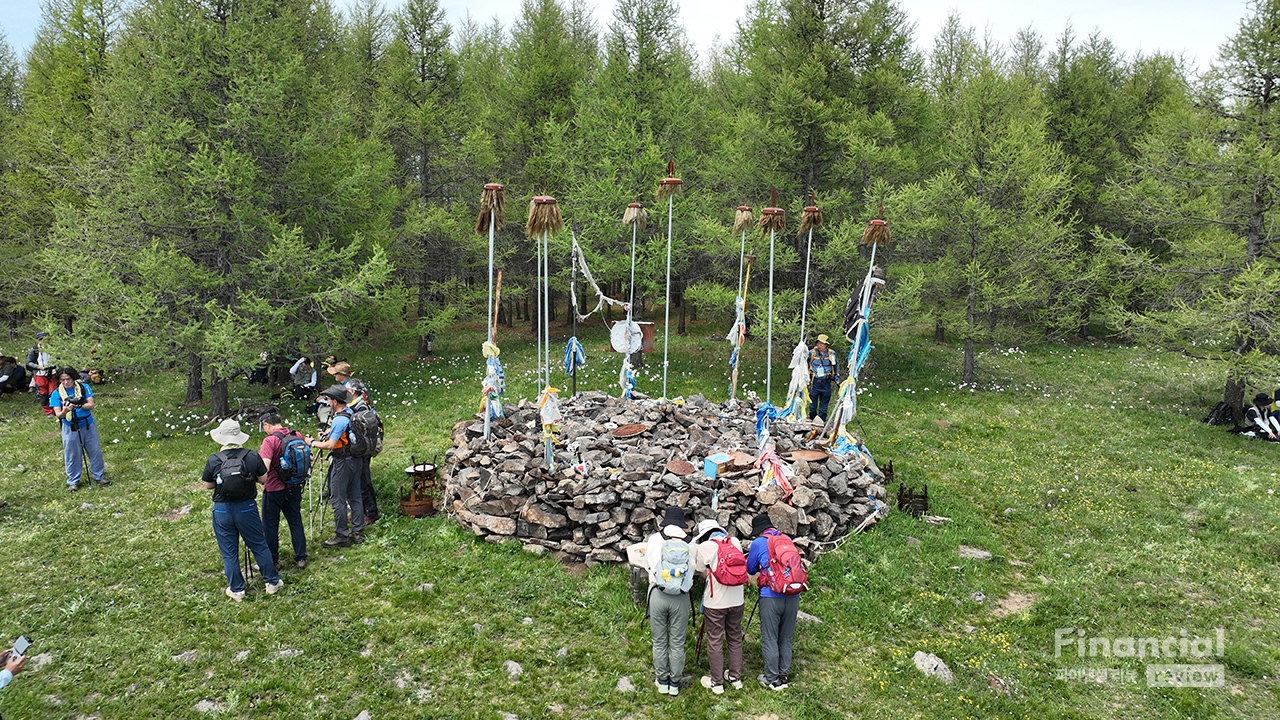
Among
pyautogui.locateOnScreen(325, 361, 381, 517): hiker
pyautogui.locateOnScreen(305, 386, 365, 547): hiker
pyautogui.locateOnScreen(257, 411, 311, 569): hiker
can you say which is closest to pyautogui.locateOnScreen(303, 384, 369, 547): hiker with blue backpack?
pyautogui.locateOnScreen(305, 386, 365, 547): hiker

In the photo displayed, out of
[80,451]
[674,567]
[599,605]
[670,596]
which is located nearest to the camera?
[674,567]

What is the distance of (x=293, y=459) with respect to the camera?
8.40m

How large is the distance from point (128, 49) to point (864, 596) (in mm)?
20889

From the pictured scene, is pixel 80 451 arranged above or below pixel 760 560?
below

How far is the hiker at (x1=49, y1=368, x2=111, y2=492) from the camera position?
37.3 ft

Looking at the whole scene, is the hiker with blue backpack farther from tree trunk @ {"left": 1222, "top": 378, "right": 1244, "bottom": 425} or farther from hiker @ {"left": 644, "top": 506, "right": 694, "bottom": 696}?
tree trunk @ {"left": 1222, "top": 378, "right": 1244, "bottom": 425}

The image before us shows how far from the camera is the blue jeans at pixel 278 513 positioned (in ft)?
28.0

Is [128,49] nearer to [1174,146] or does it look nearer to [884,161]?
[884,161]

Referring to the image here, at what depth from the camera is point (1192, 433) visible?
15773mm

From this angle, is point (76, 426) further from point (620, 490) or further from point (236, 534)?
point (620, 490)

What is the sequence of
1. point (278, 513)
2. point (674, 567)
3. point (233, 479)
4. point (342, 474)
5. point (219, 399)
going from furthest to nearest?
1. point (219, 399)
2. point (342, 474)
3. point (278, 513)
4. point (233, 479)
5. point (674, 567)

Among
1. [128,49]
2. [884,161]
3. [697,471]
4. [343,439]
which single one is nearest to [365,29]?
[128,49]

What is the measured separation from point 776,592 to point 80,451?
12848 mm

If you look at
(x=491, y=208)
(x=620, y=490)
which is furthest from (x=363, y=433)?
(x=491, y=208)
